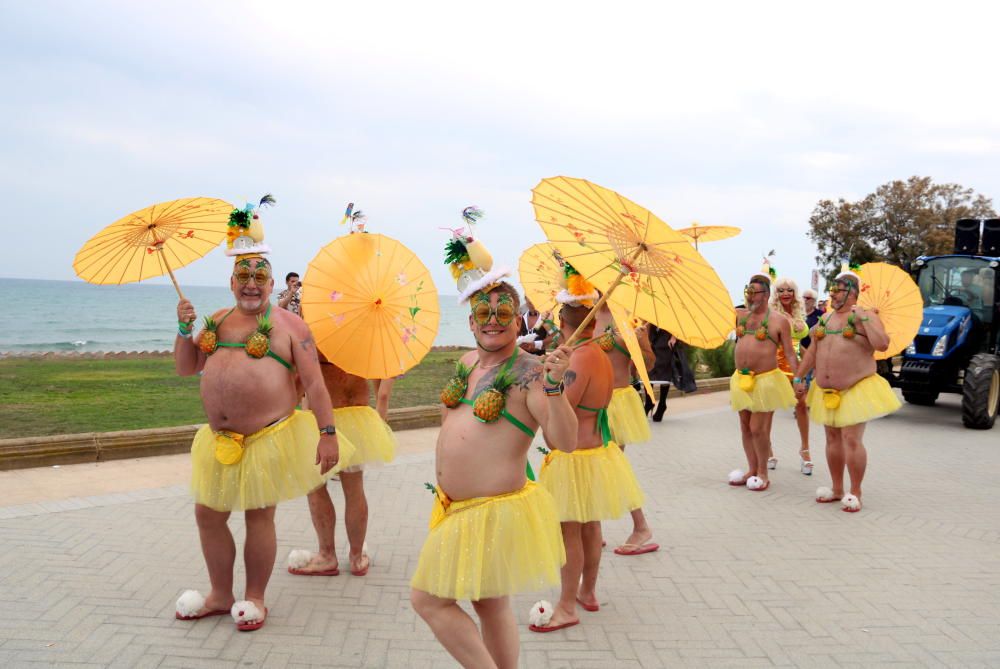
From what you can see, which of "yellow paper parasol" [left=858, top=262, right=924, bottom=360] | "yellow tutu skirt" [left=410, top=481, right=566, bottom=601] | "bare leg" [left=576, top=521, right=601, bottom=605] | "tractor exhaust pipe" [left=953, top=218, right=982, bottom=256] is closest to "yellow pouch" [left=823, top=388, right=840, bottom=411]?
"yellow paper parasol" [left=858, top=262, right=924, bottom=360]

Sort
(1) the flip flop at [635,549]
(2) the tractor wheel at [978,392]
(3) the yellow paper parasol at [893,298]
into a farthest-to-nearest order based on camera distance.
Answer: (2) the tractor wheel at [978,392] < (3) the yellow paper parasol at [893,298] < (1) the flip flop at [635,549]

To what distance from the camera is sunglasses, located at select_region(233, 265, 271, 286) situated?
170 inches

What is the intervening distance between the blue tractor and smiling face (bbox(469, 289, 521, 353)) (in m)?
Answer: 11.4

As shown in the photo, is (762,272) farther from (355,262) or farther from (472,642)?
(472,642)

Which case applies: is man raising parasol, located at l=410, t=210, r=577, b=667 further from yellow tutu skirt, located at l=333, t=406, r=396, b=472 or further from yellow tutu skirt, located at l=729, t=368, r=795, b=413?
yellow tutu skirt, located at l=729, t=368, r=795, b=413

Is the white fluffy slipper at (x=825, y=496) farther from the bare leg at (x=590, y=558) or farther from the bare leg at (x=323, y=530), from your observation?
the bare leg at (x=323, y=530)

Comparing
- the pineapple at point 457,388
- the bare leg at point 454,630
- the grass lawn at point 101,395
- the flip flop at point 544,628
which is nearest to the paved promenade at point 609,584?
the flip flop at point 544,628

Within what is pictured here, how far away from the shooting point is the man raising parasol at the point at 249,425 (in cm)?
419

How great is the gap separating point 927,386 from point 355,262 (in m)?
11.3

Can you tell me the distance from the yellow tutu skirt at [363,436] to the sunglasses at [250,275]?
111 cm

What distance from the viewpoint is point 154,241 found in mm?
4918

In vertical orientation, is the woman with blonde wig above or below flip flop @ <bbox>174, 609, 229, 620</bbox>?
above

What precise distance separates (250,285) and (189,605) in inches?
71.8

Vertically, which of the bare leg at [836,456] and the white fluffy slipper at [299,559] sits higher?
the bare leg at [836,456]
